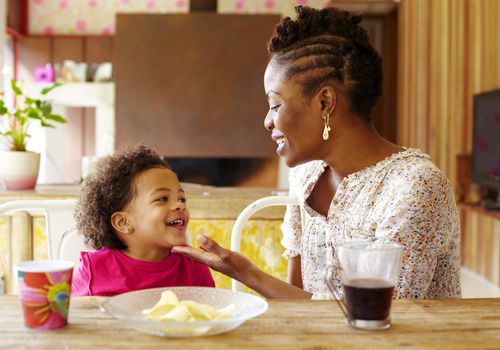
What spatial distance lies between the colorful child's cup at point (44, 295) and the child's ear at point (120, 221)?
0.69 metres

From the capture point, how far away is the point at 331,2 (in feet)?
20.9

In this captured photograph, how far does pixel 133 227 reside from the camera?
1688mm

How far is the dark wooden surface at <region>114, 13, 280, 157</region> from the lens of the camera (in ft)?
17.3

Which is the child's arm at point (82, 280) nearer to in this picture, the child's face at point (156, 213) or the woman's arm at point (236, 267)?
the child's face at point (156, 213)

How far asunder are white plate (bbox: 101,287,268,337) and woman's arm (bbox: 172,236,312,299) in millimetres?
168

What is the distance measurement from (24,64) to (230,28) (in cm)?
277

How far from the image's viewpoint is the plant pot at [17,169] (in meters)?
2.48

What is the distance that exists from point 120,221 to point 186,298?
1.98ft

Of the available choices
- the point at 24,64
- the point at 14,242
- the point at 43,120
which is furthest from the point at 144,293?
the point at 24,64

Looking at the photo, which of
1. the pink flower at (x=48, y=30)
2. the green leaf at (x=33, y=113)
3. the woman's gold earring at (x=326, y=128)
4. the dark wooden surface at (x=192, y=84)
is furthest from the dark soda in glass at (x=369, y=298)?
the pink flower at (x=48, y=30)

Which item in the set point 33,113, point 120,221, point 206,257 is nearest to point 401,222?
point 206,257

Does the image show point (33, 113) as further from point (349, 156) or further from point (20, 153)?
point (349, 156)

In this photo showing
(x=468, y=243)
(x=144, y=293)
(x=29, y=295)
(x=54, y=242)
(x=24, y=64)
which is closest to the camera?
(x=29, y=295)

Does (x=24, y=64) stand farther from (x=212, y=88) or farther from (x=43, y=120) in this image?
(x=43, y=120)
